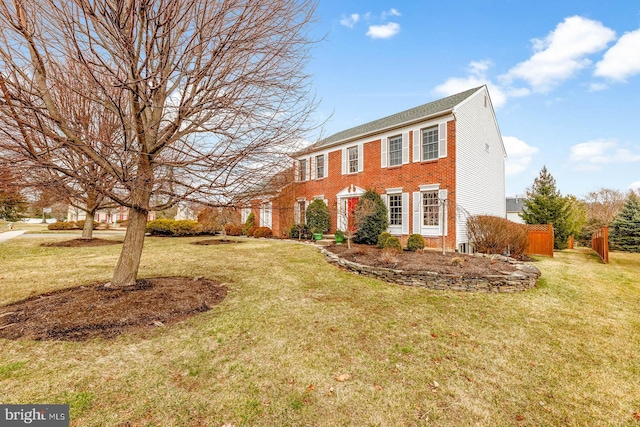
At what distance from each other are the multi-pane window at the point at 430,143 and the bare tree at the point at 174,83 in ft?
32.2

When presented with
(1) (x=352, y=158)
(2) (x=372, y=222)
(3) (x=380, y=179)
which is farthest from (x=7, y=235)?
(3) (x=380, y=179)

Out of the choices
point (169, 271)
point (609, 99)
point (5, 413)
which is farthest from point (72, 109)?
point (609, 99)

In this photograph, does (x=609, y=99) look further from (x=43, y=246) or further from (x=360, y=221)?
(x=43, y=246)

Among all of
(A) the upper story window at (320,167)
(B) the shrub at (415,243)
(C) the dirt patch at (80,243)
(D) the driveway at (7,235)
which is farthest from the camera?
(A) the upper story window at (320,167)

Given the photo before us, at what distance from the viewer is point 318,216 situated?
15.9m

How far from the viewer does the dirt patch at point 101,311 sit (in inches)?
140

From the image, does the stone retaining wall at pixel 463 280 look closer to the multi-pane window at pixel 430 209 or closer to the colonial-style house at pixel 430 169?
the colonial-style house at pixel 430 169

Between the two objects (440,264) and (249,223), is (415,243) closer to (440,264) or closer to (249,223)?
(440,264)

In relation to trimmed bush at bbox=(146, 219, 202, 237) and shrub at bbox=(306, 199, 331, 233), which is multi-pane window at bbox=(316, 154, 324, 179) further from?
trimmed bush at bbox=(146, 219, 202, 237)

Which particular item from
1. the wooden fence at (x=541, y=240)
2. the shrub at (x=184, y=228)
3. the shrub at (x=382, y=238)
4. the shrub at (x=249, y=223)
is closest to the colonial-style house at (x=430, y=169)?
the shrub at (x=382, y=238)

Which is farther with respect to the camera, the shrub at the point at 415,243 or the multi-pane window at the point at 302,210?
the multi-pane window at the point at 302,210

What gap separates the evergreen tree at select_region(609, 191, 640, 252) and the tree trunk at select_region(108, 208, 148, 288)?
24.8 meters

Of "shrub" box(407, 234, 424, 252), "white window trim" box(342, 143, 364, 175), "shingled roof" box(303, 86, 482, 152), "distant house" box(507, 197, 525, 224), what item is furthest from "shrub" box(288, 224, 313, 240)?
"distant house" box(507, 197, 525, 224)

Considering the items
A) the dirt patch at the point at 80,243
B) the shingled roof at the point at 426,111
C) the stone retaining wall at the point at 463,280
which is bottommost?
the stone retaining wall at the point at 463,280
